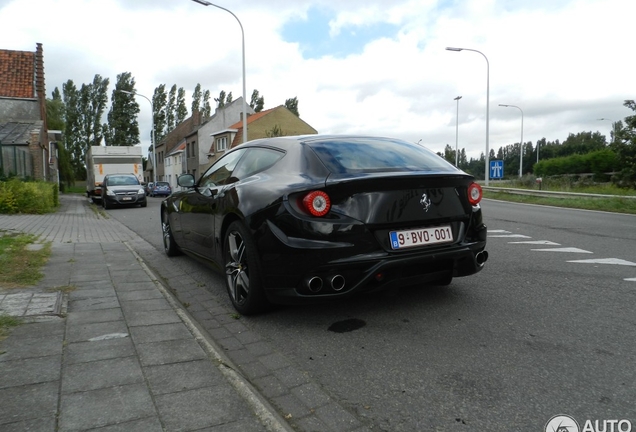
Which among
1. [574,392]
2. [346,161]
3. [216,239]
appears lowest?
[574,392]

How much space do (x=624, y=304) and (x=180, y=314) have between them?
3762mm

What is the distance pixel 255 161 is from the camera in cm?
460

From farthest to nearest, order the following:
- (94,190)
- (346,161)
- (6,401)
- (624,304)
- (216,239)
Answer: (94,190) → (216,239) → (624,304) → (346,161) → (6,401)

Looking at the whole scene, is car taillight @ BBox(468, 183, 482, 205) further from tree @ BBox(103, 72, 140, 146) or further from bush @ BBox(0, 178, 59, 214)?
tree @ BBox(103, 72, 140, 146)

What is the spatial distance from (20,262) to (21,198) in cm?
1100

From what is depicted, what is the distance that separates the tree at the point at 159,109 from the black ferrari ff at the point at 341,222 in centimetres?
8612

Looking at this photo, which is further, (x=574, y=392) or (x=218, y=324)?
(x=218, y=324)

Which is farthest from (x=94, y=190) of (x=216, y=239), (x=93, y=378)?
(x=93, y=378)

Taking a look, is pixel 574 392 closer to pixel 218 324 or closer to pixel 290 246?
pixel 290 246

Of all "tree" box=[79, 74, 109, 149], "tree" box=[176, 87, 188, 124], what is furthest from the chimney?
"tree" box=[176, 87, 188, 124]

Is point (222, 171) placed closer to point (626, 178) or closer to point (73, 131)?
point (626, 178)

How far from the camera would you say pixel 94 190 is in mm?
27828

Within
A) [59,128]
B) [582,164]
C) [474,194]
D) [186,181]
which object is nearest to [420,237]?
[474,194]

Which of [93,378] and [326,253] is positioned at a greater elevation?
[326,253]
